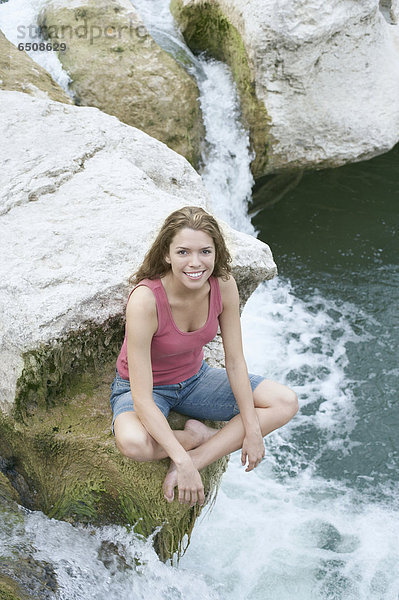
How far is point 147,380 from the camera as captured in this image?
2.39m

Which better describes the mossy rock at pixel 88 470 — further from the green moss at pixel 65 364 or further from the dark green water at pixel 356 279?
the dark green water at pixel 356 279

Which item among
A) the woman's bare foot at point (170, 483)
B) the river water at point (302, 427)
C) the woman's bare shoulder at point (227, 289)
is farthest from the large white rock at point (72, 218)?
the river water at point (302, 427)

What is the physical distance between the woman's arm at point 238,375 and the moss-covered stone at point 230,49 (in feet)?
12.7

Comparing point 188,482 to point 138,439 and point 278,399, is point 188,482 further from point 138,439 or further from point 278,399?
point 278,399

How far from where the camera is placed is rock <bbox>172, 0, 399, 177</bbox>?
563 centimetres

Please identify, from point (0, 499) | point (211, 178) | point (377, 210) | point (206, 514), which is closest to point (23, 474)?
point (0, 499)

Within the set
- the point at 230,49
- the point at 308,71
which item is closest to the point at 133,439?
the point at 308,71

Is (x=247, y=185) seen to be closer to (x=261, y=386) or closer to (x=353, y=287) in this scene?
(x=353, y=287)

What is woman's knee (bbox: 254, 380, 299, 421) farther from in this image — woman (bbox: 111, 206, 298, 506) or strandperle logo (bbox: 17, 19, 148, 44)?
strandperle logo (bbox: 17, 19, 148, 44)

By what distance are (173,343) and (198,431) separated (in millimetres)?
407

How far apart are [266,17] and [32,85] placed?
2207 mm

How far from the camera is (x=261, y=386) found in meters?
2.70

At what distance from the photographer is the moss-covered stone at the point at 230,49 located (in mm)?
6023

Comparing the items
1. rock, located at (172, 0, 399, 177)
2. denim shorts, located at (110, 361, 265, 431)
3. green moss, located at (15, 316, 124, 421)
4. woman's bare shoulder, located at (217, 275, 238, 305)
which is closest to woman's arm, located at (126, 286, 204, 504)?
denim shorts, located at (110, 361, 265, 431)
